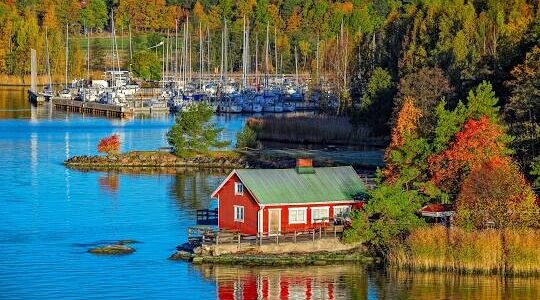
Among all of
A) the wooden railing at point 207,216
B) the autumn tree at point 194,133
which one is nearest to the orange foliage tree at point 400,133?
the wooden railing at point 207,216

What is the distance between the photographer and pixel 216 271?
185 feet

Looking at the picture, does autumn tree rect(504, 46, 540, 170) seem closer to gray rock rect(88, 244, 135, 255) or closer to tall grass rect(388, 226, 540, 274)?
tall grass rect(388, 226, 540, 274)

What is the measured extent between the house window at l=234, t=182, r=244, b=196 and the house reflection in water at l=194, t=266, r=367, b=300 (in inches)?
176

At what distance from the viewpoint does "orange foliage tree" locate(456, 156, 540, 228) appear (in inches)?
2297

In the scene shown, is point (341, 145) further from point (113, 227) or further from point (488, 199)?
point (488, 199)

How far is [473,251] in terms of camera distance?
5619cm

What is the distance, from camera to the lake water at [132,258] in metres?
53.8

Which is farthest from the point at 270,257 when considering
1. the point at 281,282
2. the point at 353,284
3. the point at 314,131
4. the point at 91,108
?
the point at 91,108

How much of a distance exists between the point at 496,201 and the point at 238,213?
11.2m

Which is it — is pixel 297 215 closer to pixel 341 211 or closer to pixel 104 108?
pixel 341 211

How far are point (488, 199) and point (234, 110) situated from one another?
9137cm

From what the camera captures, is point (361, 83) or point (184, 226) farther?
point (361, 83)

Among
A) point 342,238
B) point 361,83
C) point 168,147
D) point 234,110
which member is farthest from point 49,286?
point 234,110

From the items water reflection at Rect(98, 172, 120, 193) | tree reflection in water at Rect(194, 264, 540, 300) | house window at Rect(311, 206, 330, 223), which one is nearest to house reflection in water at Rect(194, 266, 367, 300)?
tree reflection in water at Rect(194, 264, 540, 300)
